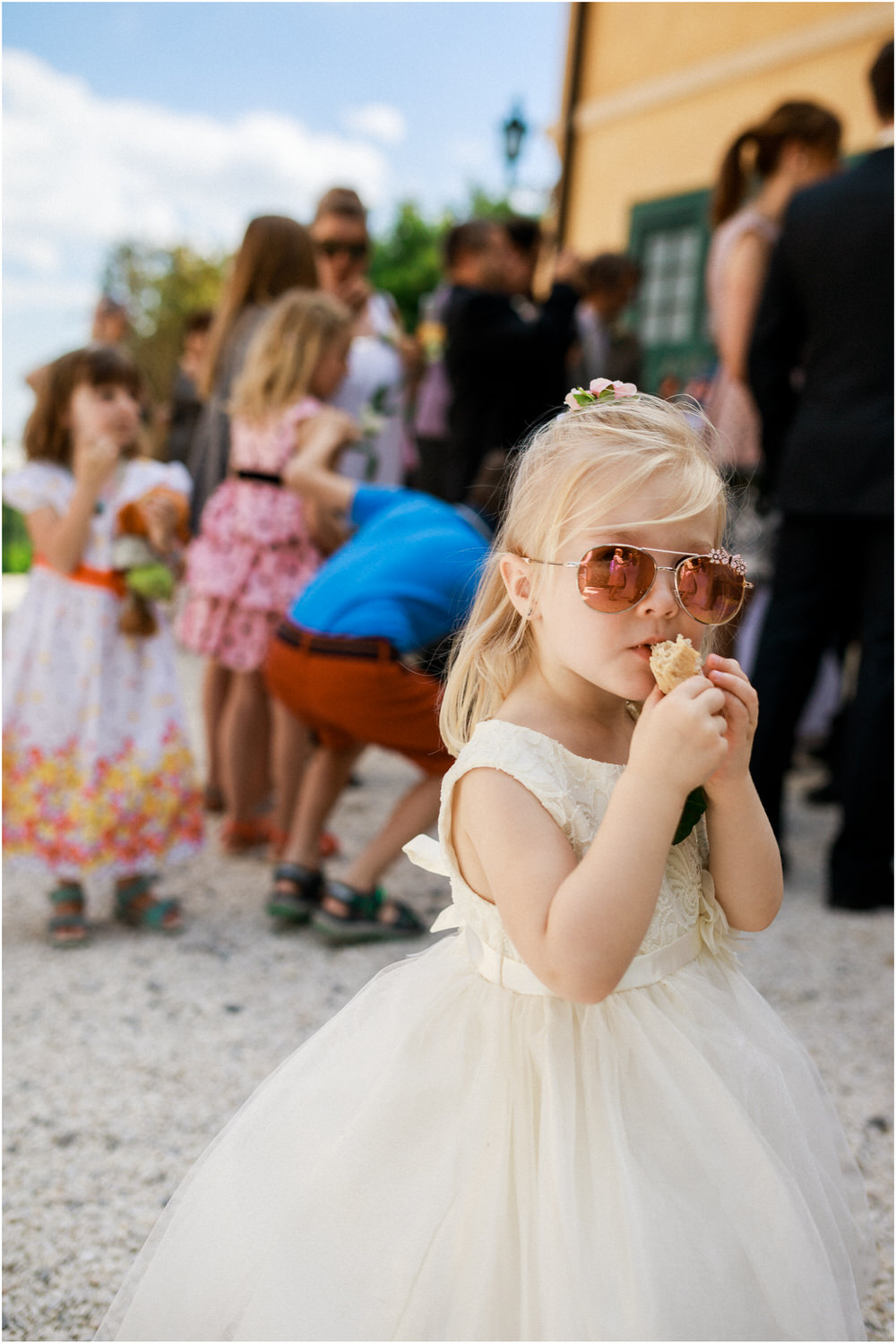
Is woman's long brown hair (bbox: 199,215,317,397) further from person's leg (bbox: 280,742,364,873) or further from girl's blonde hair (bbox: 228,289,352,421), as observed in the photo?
person's leg (bbox: 280,742,364,873)

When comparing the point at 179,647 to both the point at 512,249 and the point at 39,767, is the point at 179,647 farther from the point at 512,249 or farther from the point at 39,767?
the point at 39,767

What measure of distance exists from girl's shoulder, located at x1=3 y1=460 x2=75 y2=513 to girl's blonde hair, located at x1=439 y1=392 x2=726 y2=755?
1.73 metres

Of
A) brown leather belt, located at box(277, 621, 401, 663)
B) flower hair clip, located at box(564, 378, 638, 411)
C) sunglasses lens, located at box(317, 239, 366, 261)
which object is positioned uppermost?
sunglasses lens, located at box(317, 239, 366, 261)

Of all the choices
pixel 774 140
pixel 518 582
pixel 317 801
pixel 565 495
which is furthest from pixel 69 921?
pixel 774 140

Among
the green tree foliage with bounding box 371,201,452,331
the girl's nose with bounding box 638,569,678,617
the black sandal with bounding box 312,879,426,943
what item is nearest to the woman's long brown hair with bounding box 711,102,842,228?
the black sandal with bounding box 312,879,426,943

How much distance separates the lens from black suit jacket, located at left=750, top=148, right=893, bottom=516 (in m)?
2.93

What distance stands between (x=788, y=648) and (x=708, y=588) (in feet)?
6.97

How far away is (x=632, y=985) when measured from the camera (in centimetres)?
125

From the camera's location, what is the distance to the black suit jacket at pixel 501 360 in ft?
13.9

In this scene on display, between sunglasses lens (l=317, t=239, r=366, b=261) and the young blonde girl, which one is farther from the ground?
sunglasses lens (l=317, t=239, r=366, b=261)

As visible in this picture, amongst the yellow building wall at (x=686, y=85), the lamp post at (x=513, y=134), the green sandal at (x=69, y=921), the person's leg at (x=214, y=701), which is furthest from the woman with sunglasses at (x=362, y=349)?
the lamp post at (x=513, y=134)

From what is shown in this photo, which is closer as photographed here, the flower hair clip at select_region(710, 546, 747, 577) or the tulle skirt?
the tulle skirt

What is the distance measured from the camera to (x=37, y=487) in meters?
2.81

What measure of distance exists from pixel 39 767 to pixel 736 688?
210 cm
